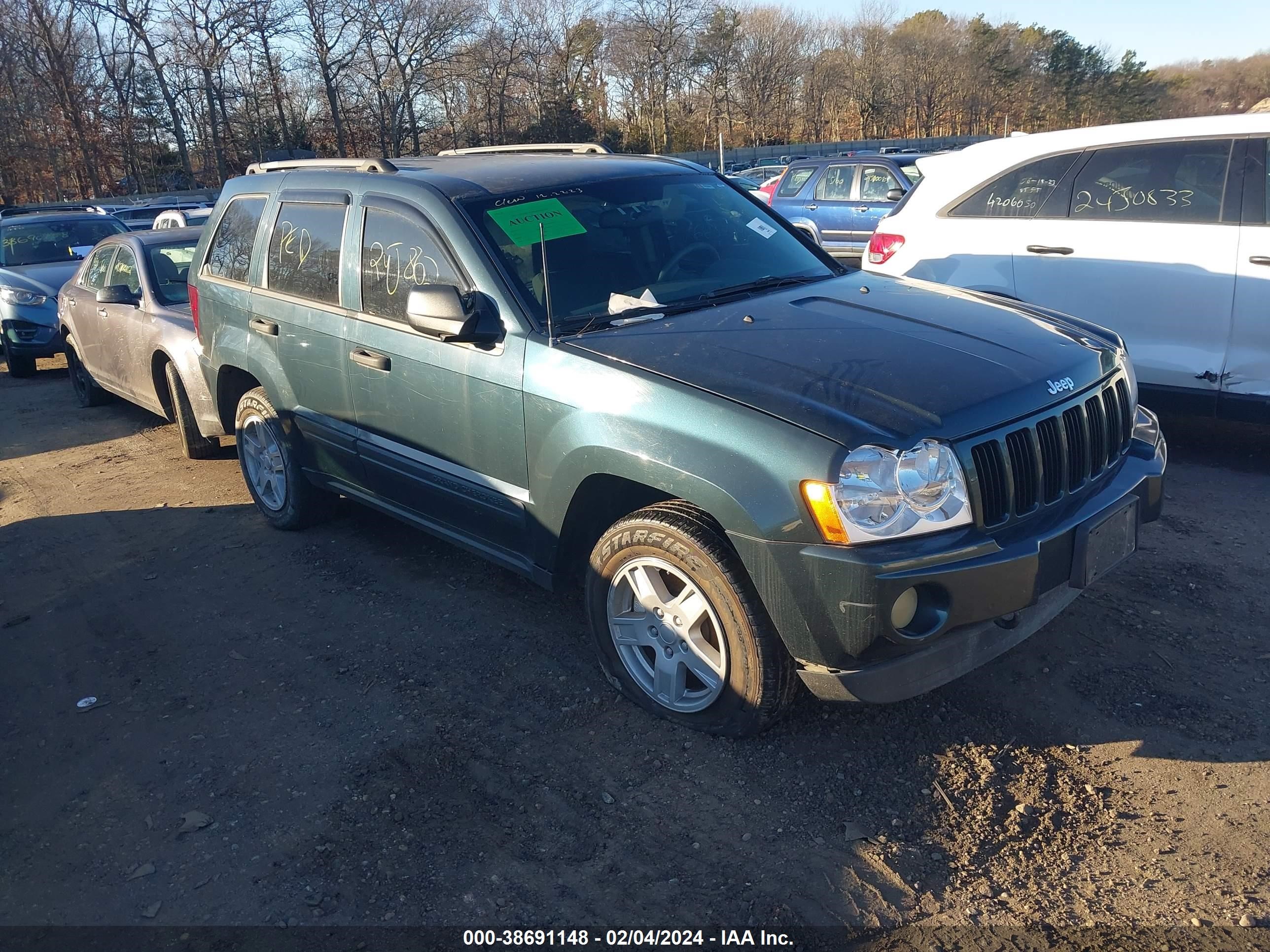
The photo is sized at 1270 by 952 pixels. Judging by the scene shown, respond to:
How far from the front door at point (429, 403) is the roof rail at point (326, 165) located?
262 millimetres

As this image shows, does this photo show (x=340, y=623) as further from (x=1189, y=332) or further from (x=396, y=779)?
(x=1189, y=332)

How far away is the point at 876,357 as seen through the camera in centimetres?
325

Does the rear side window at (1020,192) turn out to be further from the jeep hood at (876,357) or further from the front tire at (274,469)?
the front tire at (274,469)

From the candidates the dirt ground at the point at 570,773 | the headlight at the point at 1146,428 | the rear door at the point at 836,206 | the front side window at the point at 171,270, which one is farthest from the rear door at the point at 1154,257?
the rear door at the point at 836,206

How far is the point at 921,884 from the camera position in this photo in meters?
2.65

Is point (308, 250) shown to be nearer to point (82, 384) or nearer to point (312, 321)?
point (312, 321)

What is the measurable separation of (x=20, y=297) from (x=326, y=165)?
8.36 metres

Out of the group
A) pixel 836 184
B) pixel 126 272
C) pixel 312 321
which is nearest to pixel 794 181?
pixel 836 184

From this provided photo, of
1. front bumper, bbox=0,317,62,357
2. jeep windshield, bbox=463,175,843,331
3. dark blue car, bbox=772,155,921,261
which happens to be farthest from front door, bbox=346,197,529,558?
dark blue car, bbox=772,155,921,261

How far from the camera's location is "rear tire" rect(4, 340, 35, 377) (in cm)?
1129

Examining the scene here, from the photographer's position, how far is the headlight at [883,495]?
2.78 m

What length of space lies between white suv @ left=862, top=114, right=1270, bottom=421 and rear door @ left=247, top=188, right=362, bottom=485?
157 inches

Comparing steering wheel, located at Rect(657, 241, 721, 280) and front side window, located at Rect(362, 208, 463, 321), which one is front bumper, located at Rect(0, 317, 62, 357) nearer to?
front side window, located at Rect(362, 208, 463, 321)

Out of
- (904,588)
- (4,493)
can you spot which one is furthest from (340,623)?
(4,493)
